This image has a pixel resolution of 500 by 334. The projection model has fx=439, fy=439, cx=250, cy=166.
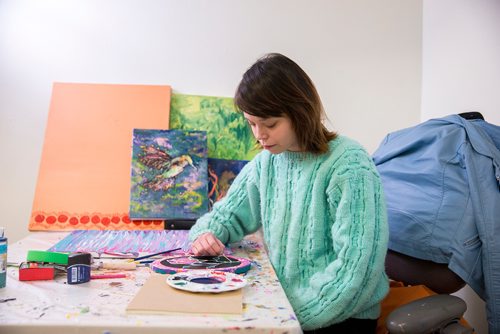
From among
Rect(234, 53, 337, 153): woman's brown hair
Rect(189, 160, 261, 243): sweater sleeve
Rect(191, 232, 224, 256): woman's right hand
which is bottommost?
Rect(191, 232, 224, 256): woman's right hand

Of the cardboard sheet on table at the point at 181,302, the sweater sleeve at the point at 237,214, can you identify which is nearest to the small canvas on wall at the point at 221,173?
the sweater sleeve at the point at 237,214

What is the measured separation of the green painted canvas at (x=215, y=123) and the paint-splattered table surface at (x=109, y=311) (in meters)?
0.82

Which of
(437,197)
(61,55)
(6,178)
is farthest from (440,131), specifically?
(6,178)

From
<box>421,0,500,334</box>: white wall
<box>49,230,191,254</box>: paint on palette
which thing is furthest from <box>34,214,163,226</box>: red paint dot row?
<box>421,0,500,334</box>: white wall

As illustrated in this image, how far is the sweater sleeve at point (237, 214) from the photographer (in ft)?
3.93

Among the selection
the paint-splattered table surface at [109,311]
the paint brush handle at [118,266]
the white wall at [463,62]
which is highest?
the white wall at [463,62]

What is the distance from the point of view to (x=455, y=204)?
111 cm

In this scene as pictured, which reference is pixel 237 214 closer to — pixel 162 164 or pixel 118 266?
pixel 118 266

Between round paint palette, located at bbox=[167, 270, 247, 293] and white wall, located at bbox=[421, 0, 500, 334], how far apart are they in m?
0.94

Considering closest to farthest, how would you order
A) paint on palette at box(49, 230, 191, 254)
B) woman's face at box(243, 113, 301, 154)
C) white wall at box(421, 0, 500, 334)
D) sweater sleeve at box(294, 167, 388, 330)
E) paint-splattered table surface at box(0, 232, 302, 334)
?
paint-splattered table surface at box(0, 232, 302, 334) < sweater sleeve at box(294, 167, 388, 330) < woman's face at box(243, 113, 301, 154) < paint on palette at box(49, 230, 191, 254) < white wall at box(421, 0, 500, 334)

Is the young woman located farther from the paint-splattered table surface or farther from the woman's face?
the paint-splattered table surface

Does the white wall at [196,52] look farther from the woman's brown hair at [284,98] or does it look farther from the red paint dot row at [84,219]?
the woman's brown hair at [284,98]

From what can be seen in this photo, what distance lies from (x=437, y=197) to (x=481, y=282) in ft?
0.76

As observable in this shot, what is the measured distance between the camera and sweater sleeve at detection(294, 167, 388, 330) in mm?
896
